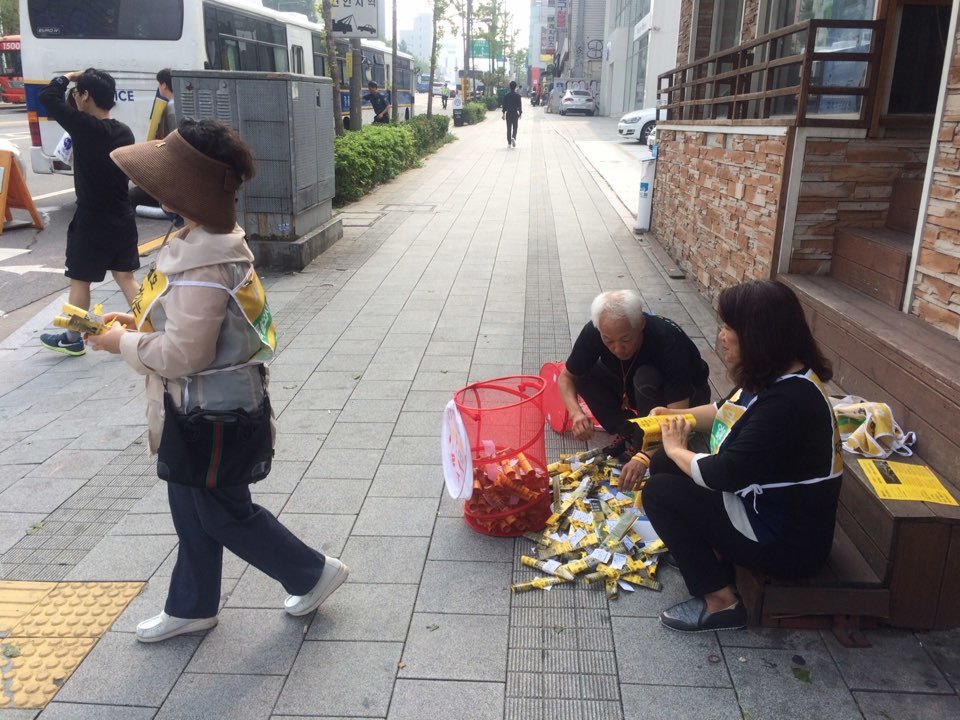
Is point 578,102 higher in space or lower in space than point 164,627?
higher

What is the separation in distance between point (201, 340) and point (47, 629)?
1.44m

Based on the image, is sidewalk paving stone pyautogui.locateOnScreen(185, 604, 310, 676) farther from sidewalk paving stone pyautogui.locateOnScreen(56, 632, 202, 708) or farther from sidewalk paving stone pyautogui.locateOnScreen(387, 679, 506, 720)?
sidewalk paving stone pyautogui.locateOnScreen(387, 679, 506, 720)

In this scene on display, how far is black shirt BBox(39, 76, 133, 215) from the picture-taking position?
538 cm

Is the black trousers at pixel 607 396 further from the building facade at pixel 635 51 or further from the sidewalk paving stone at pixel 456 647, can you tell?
the building facade at pixel 635 51

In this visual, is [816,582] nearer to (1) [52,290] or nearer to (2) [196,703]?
(2) [196,703]

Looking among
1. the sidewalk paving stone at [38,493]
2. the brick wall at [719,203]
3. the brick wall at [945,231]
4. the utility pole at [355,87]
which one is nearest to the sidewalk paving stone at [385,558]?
the sidewalk paving stone at [38,493]

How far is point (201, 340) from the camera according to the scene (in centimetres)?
238

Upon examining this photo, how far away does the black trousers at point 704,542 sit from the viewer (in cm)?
274

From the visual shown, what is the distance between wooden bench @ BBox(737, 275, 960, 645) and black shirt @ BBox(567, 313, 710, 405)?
0.88m

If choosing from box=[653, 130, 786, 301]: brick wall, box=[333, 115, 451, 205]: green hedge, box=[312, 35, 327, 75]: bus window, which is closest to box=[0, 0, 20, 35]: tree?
box=[333, 115, 451, 205]: green hedge

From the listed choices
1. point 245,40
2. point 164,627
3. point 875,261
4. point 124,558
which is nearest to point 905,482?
point 875,261

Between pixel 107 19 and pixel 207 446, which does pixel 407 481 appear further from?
pixel 107 19

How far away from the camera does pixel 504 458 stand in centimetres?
345

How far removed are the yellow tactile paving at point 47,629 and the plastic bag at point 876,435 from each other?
2959 mm
